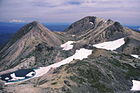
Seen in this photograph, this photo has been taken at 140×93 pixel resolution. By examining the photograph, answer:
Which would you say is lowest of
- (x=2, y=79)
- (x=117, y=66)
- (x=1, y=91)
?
(x=2, y=79)

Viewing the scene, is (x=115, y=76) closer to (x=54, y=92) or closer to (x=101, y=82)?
(x=101, y=82)

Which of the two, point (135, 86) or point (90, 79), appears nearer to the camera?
point (90, 79)

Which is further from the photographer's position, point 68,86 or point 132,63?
point 132,63

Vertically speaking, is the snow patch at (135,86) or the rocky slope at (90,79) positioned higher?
the rocky slope at (90,79)

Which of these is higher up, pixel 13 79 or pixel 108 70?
pixel 108 70

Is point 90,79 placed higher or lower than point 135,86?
higher

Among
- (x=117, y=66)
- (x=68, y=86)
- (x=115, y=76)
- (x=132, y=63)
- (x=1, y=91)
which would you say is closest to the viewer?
(x=1, y=91)

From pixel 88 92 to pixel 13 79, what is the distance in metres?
85.7

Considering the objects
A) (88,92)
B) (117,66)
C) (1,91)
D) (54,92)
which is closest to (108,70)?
(117,66)

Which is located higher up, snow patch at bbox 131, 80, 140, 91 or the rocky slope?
the rocky slope

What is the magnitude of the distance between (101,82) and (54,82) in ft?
92.5

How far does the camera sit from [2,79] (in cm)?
18975

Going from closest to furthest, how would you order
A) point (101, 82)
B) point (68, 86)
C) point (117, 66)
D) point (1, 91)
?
1. point (1, 91)
2. point (68, 86)
3. point (101, 82)
4. point (117, 66)

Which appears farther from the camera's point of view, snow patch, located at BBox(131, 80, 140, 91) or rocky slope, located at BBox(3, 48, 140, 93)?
snow patch, located at BBox(131, 80, 140, 91)
